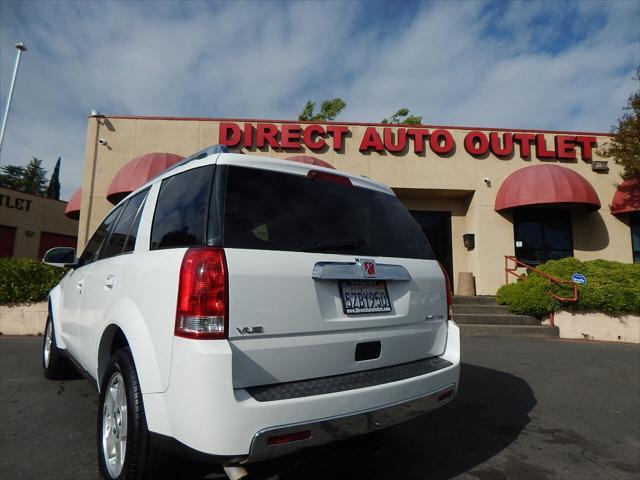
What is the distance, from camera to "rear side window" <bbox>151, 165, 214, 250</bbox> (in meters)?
2.02

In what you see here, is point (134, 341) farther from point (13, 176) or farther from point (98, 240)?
point (13, 176)

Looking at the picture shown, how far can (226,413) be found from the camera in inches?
65.6

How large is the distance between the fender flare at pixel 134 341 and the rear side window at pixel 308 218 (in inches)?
26.3

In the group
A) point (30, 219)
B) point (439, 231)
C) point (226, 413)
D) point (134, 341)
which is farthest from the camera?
point (30, 219)

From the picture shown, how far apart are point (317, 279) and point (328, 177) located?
2.46 feet

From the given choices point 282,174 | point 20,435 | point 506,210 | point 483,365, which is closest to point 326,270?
point 282,174

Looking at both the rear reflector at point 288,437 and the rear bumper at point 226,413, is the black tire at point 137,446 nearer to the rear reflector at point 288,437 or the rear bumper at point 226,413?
the rear bumper at point 226,413

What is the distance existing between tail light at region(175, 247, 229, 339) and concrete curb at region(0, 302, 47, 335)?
8.63 metres

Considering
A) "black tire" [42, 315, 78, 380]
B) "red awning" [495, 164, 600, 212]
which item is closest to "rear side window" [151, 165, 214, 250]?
"black tire" [42, 315, 78, 380]

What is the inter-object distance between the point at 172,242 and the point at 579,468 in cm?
325

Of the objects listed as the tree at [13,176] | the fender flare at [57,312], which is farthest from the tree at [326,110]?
the tree at [13,176]

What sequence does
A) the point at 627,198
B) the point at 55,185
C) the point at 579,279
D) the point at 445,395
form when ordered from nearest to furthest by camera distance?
1. the point at 445,395
2. the point at 579,279
3. the point at 627,198
4. the point at 55,185

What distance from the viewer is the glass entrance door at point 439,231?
14.3m

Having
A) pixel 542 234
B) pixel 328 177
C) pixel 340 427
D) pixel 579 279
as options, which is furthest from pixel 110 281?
pixel 542 234
